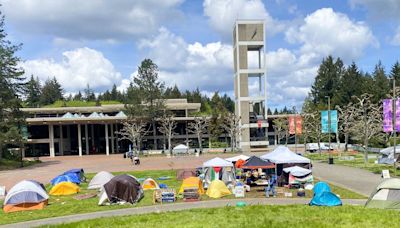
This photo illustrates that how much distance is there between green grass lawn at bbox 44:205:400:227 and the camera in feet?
41.9

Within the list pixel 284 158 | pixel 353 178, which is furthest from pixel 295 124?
pixel 284 158

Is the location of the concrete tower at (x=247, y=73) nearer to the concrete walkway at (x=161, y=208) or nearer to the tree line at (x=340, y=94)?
the tree line at (x=340, y=94)

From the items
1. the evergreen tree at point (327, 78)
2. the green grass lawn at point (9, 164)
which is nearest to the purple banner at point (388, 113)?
the green grass lawn at point (9, 164)

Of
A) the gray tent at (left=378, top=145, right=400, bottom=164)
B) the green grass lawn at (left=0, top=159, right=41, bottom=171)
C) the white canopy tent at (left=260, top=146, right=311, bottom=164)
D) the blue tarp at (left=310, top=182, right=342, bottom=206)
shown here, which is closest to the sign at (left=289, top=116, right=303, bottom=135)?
the gray tent at (left=378, top=145, right=400, bottom=164)

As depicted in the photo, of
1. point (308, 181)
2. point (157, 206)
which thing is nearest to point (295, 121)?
point (308, 181)

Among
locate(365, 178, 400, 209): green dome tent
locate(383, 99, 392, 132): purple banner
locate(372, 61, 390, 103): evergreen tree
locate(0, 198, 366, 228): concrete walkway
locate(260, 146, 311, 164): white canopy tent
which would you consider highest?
locate(372, 61, 390, 103): evergreen tree

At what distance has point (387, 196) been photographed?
1581 centimetres

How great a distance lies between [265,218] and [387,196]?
17.3ft

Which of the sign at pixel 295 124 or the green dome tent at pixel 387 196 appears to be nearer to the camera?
the green dome tent at pixel 387 196

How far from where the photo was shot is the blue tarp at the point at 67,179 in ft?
96.0

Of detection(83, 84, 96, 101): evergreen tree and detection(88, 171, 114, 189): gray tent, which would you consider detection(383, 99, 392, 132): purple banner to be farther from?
detection(83, 84, 96, 101): evergreen tree

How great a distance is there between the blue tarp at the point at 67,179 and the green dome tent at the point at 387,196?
21.0 m

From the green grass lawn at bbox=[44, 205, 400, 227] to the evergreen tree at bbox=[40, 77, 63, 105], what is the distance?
134202mm

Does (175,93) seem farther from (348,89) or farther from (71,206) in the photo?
(71,206)
